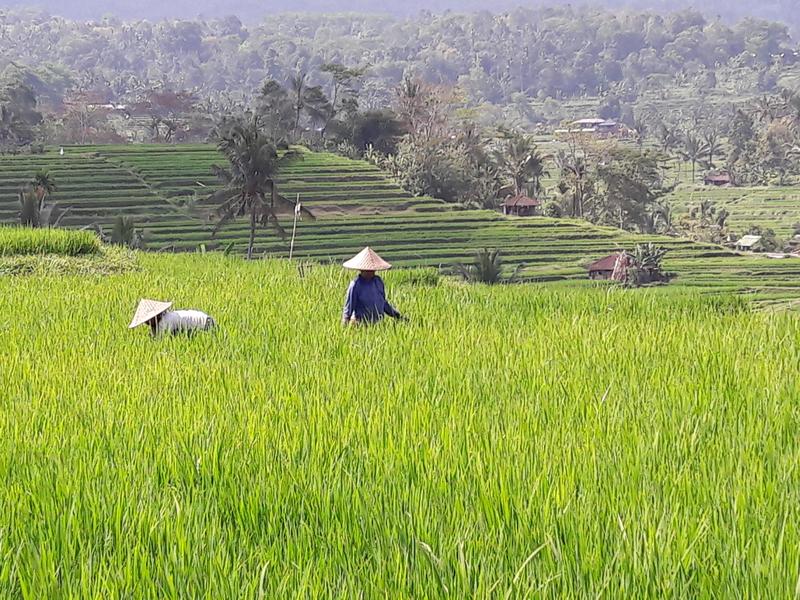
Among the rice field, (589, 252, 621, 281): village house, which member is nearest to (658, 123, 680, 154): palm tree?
(589, 252, 621, 281): village house

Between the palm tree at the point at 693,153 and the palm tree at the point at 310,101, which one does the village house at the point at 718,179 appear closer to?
the palm tree at the point at 693,153

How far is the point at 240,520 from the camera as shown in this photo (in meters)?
2.50

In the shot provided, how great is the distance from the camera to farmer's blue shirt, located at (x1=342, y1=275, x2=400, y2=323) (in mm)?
6098

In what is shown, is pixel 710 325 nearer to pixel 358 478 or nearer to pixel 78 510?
pixel 358 478

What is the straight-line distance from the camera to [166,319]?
19.3 feet

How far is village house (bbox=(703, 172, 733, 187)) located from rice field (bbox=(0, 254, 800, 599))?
7853 cm

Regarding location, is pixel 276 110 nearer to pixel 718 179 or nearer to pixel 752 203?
pixel 752 203

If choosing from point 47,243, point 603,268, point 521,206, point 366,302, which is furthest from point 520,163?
point 366,302

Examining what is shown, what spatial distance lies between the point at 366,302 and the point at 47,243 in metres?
6.06

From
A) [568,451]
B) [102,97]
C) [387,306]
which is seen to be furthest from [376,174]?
[102,97]

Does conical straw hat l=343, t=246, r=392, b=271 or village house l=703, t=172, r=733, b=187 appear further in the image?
village house l=703, t=172, r=733, b=187

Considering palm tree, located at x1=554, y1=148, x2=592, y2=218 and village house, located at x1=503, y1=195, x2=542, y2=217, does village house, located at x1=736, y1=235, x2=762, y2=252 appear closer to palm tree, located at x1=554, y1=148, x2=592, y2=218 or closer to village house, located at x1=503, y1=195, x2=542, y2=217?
palm tree, located at x1=554, y1=148, x2=592, y2=218

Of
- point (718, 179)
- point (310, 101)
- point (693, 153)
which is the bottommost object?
point (718, 179)

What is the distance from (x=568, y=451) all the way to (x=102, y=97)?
106485 mm
